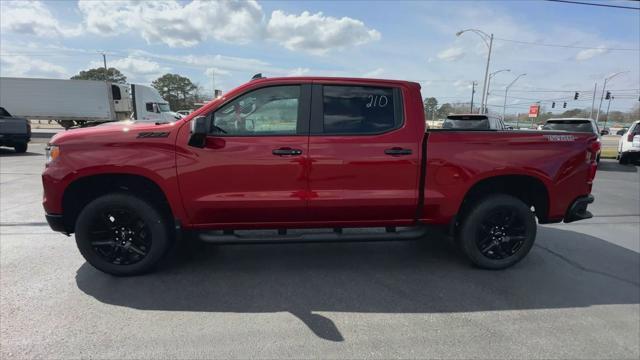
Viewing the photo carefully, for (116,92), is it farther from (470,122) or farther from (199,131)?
(199,131)

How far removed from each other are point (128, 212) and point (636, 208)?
332 inches

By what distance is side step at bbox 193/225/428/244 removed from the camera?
3.79 metres

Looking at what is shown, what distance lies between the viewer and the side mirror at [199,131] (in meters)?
3.44

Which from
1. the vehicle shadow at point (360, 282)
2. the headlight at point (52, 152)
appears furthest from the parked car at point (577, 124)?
the headlight at point (52, 152)

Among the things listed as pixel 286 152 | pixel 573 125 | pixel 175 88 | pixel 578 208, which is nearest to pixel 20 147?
pixel 286 152

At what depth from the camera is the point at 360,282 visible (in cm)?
381

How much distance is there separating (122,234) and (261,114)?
1824 mm

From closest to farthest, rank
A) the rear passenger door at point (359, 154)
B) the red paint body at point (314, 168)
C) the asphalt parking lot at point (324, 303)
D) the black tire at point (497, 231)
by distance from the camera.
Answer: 1. the asphalt parking lot at point (324, 303)
2. the red paint body at point (314, 168)
3. the rear passenger door at point (359, 154)
4. the black tire at point (497, 231)

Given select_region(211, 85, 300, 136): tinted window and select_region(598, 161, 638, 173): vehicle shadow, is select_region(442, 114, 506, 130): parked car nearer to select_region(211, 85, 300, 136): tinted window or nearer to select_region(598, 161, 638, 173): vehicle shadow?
select_region(598, 161, 638, 173): vehicle shadow

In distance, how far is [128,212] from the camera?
3.74 metres

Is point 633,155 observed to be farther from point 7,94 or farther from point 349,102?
point 7,94

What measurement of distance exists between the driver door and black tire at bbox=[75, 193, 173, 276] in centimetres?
40

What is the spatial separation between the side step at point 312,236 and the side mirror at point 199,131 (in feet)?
2.97

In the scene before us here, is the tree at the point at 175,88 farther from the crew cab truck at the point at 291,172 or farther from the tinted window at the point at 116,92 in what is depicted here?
the crew cab truck at the point at 291,172
